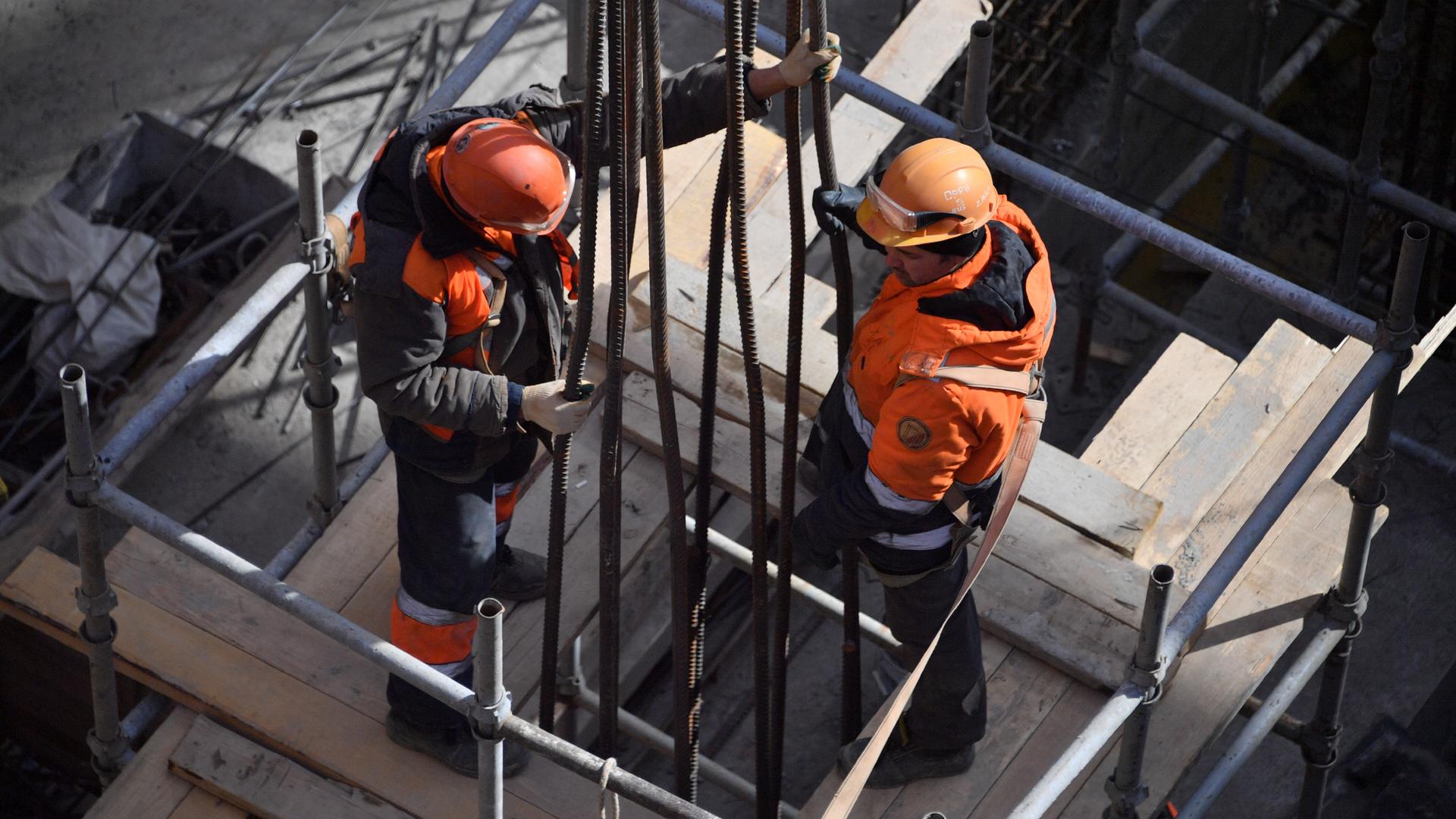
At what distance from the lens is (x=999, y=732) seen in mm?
6043

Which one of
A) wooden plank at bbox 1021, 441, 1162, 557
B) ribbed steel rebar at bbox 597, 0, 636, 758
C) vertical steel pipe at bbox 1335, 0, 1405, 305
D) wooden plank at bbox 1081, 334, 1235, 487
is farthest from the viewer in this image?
vertical steel pipe at bbox 1335, 0, 1405, 305

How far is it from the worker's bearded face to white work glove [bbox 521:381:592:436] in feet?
3.28

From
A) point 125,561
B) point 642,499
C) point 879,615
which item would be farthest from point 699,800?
point 125,561

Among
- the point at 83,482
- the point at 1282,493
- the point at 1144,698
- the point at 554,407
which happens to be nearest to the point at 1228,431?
the point at 1282,493

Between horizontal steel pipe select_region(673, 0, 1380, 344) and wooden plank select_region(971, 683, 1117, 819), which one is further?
wooden plank select_region(971, 683, 1117, 819)

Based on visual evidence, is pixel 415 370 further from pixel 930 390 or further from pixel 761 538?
pixel 930 390

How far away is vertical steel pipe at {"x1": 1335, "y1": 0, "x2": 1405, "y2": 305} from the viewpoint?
27.2ft

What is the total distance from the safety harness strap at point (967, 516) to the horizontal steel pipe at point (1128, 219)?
2.34ft

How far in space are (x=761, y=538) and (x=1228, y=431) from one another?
2.06 m

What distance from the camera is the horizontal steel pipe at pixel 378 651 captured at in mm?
4938

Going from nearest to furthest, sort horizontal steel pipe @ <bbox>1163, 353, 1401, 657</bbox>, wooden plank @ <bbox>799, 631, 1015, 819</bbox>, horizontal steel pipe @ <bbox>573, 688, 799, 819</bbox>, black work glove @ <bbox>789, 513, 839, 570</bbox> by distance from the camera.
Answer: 1. horizontal steel pipe @ <bbox>1163, 353, 1401, 657</bbox>
2. black work glove @ <bbox>789, 513, 839, 570</bbox>
3. wooden plank @ <bbox>799, 631, 1015, 819</bbox>
4. horizontal steel pipe @ <bbox>573, 688, 799, 819</bbox>

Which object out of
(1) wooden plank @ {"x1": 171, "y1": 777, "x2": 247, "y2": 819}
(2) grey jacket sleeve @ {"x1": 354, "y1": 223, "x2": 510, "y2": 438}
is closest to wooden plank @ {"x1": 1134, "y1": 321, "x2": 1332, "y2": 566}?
(2) grey jacket sleeve @ {"x1": 354, "y1": 223, "x2": 510, "y2": 438}

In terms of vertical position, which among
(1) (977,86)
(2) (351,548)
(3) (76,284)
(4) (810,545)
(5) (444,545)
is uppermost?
(1) (977,86)

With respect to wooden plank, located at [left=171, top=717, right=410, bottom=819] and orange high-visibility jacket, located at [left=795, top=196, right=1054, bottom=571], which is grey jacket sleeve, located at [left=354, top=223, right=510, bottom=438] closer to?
orange high-visibility jacket, located at [left=795, top=196, right=1054, bottom=571]
